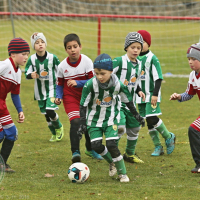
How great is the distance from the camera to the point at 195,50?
5168mm

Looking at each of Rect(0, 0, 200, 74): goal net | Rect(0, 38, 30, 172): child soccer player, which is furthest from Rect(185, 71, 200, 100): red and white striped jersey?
Rect(0, 0, 200, 74): goal net

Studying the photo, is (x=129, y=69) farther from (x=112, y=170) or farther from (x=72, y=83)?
(x=112, y=170)

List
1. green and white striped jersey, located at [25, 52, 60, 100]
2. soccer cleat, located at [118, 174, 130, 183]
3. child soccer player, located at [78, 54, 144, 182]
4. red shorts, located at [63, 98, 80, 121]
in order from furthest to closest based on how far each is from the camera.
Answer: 1. green and white striped jersey, located at [25, 52, 60, 100]
2. red shorts, located at [63, 98, 80, 121]
3. soccer cleat, located at [118, 174, 130, 183]
4. child soccer player, located at [78, 54, 144, 182]

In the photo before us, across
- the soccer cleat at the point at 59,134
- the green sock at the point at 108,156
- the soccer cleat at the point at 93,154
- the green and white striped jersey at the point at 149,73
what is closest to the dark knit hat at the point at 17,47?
the green sock at the point at 108,156

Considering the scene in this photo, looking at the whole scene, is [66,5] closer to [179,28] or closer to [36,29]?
[36,29]

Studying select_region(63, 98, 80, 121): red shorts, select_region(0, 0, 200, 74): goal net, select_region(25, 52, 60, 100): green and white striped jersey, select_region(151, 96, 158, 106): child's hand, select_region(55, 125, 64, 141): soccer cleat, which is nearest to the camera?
select_region(63, 98, 80, 121): red shorts

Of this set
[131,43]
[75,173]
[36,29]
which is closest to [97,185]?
[75,173]

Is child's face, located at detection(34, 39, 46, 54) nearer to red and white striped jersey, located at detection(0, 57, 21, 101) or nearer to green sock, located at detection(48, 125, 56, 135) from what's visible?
green sock, located at detection(48, 125, 56, 135)

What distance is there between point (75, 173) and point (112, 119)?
2.72ft

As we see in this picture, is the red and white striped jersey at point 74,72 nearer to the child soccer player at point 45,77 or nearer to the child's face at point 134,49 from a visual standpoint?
the child's face at point 134,49

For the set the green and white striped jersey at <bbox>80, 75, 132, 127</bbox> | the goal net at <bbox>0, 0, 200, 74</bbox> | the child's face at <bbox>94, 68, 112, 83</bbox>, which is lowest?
the goal net at <bbox>0, 0, 200, 74</bbox>

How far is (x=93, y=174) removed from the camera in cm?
536

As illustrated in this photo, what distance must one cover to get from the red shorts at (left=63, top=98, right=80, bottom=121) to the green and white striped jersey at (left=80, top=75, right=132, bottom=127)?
2.40 feet

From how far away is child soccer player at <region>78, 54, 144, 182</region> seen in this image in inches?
189
